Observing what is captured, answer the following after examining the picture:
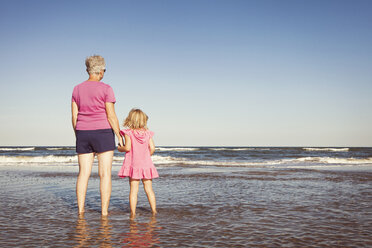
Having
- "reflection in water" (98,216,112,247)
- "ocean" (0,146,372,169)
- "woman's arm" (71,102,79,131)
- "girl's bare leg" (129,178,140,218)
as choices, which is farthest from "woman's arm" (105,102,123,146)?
"ocean" (0,146,372,169)

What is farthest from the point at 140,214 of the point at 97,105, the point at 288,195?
the point at 288,195

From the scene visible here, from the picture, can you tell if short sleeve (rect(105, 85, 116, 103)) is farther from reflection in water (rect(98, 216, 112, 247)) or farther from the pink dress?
reflection in water (rect(98, 216, 112, 247))

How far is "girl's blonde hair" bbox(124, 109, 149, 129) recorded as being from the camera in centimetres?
446

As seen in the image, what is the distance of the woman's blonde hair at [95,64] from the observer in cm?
412

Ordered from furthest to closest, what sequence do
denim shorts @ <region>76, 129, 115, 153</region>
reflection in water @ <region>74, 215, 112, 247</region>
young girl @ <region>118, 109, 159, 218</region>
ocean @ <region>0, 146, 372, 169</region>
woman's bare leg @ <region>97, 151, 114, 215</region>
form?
ocean @ <region>0, 146, 372, 169</region> → young girl @ <region>118, 109, 159, 218</region> → woman's bare leg @ <region>97, 151, 114, 215</region> → denim shorts @ <region>76, 129, 115, 153</region> → reflection in water @ <region>74, 215, 112, 247</region>

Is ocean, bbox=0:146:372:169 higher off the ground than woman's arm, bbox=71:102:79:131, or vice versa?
woman's arm, bbox=71:102:79:131

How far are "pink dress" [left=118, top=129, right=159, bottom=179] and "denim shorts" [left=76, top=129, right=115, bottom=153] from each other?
1.20 feet

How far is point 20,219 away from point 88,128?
1397 mm

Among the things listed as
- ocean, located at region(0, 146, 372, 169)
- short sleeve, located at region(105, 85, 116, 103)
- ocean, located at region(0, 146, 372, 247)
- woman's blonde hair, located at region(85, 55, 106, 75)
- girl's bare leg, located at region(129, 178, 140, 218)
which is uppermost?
woman's blonde hair, located at region(85, 55, 106, 75)

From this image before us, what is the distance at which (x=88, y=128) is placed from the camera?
4008 mm

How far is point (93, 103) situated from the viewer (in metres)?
4.00

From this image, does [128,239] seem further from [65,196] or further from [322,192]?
[322,192]

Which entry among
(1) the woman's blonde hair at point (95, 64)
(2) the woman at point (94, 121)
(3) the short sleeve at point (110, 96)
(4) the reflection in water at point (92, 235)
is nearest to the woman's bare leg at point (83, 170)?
(2) the woman at point (94, 121)

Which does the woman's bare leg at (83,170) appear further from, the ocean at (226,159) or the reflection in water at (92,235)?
the ocean at (226,159)
